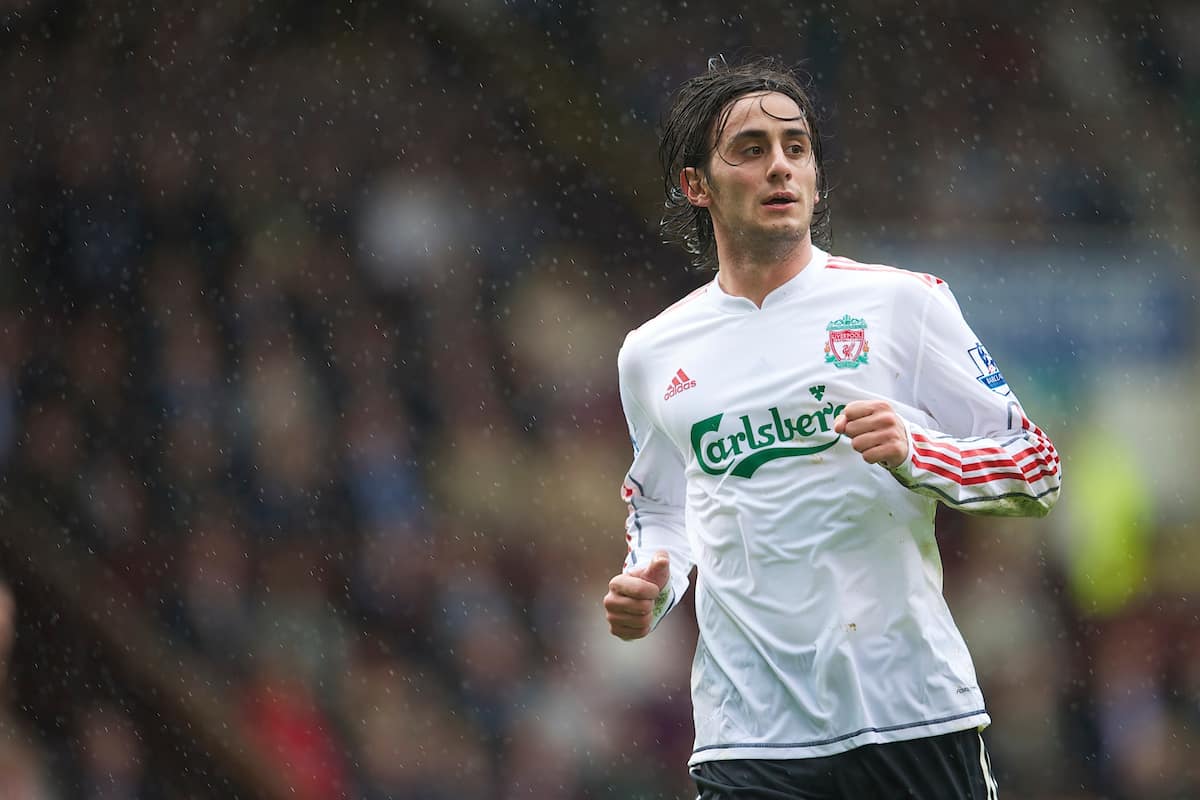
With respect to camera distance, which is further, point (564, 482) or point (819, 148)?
point (564, 482)

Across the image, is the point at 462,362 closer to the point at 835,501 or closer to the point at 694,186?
the point at 694,186

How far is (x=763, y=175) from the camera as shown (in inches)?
112

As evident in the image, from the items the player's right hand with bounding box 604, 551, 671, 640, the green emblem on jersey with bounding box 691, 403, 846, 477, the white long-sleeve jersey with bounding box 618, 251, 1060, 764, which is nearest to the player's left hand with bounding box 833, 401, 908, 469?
the white long-sleeve jersey with bounding box 618, 251, 1060, 764

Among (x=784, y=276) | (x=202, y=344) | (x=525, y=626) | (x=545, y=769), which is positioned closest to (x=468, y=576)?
(x=525, y=626)

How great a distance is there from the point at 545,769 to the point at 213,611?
1623 mm

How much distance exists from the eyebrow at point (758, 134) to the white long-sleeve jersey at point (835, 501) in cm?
26

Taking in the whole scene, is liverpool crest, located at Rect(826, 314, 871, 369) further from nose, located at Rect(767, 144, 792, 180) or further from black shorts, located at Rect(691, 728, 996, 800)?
black shorts, located at Rect(691, 728, 996, 800)

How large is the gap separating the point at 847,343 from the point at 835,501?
0.29 meters

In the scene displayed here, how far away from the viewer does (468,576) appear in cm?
657

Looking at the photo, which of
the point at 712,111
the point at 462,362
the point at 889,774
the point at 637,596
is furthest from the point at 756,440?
the point at 462,362

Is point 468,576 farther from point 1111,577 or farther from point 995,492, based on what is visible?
point 995,492

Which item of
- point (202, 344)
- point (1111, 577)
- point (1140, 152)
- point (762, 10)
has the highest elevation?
point (762, 10)

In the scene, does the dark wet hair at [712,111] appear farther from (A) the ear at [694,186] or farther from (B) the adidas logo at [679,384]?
(B) the adidas logo at [679,384]

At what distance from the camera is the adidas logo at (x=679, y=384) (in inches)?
111
